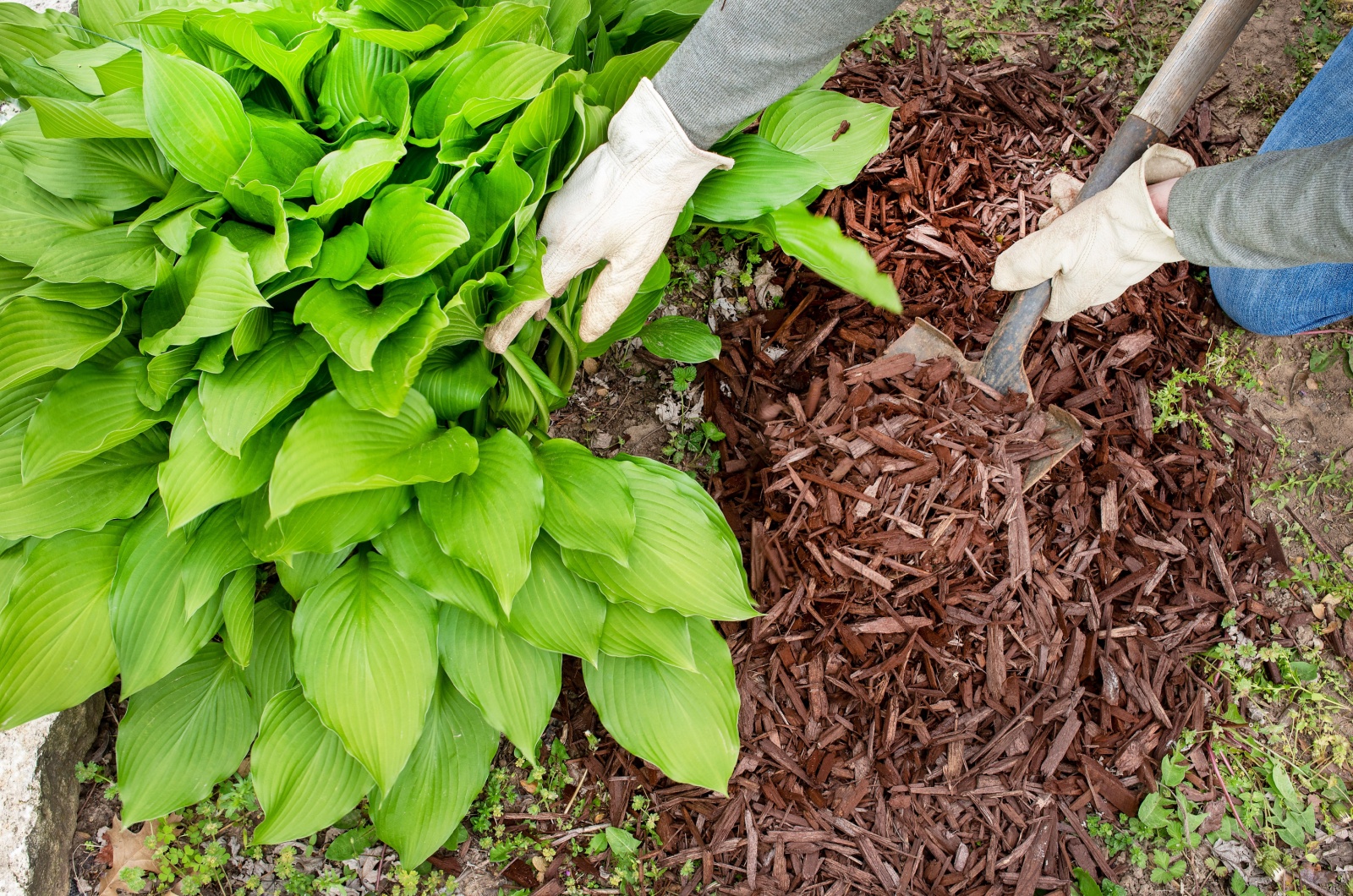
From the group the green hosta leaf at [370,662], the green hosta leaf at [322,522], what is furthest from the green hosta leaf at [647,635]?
the green hosta leaf at [322,522]

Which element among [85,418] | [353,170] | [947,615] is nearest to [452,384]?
[353,170]

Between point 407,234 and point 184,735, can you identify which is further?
point 184,735

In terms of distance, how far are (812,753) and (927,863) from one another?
383mm

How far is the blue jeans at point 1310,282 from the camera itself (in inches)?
93.2

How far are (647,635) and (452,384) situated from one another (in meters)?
0.70

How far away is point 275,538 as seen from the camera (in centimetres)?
159

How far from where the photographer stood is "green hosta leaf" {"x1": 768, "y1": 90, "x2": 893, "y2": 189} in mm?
2037

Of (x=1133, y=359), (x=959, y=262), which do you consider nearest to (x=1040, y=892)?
(x=1133, y=359)

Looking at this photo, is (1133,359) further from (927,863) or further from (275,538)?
(275,538)

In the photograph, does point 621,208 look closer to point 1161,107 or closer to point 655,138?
point 655,138

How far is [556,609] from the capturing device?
171 cm

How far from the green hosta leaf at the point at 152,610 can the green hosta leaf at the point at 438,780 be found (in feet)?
1.72

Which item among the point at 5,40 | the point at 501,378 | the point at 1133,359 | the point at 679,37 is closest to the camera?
the point at 5,40

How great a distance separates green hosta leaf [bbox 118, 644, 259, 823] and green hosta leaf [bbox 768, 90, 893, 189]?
6.25 ft
